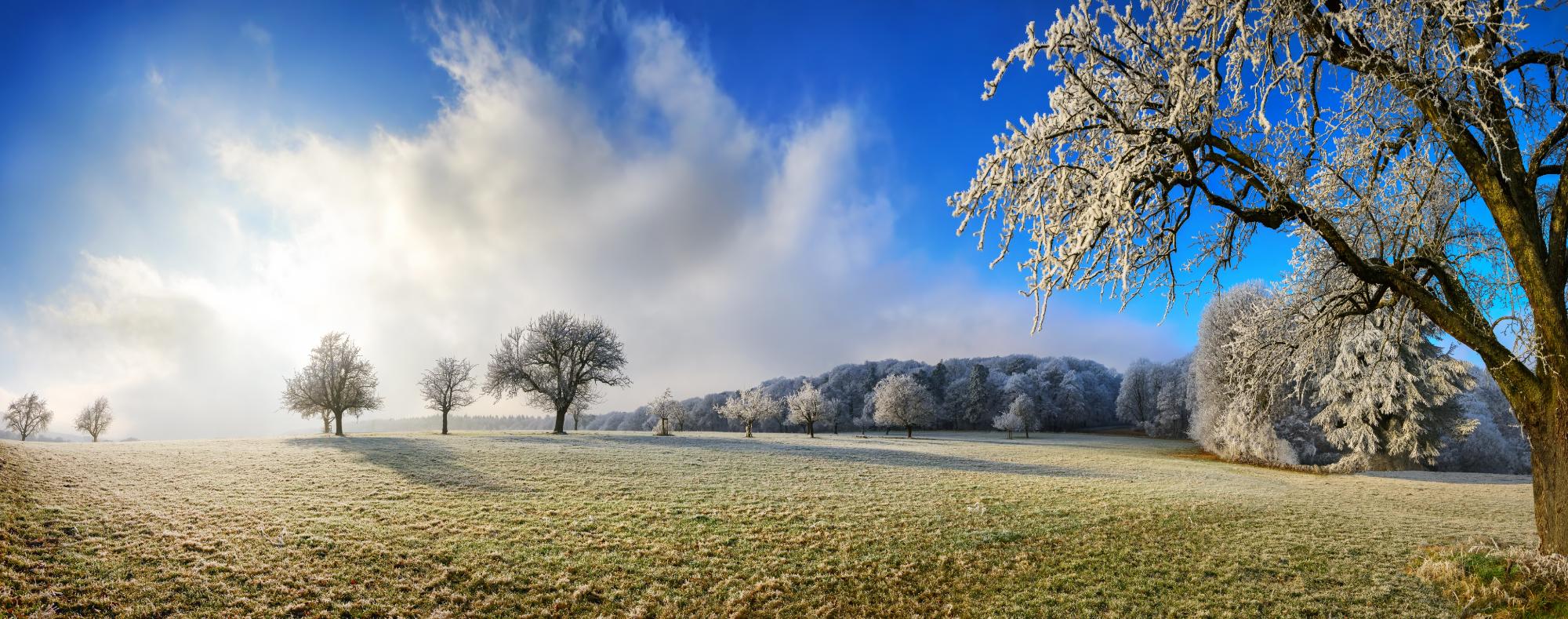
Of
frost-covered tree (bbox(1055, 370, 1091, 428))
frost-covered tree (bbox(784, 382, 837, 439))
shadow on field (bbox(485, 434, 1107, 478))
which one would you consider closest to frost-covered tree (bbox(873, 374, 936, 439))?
frost-covered tree (bbox(784, 382, 837, 439))

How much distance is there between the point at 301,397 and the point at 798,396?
42180 millimetres

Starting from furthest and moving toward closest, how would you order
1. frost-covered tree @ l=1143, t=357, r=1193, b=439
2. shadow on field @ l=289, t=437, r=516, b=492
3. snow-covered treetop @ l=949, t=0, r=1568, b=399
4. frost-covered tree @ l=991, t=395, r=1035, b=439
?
frost-covered tree @ l=1143, t=357, r=1193, b=439, frost-covered tree @ l=991, t=395, r=1035, b=439, shadow on field @ l=289, t=437, r=516, b=492, snow-covered treetop @ l=949, t=0, r=1568, b=399

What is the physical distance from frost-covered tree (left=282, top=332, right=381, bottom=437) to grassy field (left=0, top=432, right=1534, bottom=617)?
2243 centimetres

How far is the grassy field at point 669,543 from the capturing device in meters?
7.43

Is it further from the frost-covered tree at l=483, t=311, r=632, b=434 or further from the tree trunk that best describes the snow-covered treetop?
the frost-covered tree at l=483, t=311, r=632, b=434

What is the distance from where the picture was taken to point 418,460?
69.7ft

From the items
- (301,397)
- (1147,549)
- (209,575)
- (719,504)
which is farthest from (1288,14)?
(301,397)

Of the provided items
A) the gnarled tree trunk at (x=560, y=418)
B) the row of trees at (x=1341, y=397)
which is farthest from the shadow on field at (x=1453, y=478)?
the gnarled tree trunk at (x=560, y=418)

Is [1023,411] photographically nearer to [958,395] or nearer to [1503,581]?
[958,395]

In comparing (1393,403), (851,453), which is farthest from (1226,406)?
(851,453)

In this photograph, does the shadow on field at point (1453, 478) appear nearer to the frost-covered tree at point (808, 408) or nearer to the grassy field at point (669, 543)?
Result: the grassy field at point (669, 543)

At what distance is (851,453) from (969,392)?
62158 mm

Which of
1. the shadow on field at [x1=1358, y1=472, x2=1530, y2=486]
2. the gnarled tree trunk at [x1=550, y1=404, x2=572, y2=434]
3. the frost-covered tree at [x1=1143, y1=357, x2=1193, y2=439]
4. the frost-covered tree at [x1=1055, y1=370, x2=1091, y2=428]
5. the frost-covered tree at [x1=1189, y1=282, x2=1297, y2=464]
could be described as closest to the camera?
the shadow on field at [x1=1358, y1=472, x2=1530, y2=486]

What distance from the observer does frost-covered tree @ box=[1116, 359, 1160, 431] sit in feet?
262
